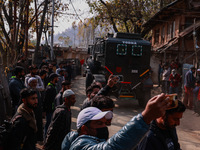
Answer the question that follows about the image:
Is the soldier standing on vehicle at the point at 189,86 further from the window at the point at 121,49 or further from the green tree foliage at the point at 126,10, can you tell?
the green tree foliage at the point at 126,10

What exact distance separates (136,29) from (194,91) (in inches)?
502

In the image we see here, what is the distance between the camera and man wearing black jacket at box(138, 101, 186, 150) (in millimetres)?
2270

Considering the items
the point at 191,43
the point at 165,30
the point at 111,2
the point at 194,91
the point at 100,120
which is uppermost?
the point at 111,2

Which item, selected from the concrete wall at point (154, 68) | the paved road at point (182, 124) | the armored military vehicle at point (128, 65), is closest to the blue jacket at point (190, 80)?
the paved road at point (182, 124)

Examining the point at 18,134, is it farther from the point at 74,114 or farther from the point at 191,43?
the point at 191,43

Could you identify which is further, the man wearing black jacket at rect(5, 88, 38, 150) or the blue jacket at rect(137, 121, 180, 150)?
the man wearing black jacket at rect(5, 88, 38, 150)

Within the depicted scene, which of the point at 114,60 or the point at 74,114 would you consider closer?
the point at 74,114

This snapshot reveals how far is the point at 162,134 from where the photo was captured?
238 centimetres

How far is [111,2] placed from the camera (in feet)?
69.7

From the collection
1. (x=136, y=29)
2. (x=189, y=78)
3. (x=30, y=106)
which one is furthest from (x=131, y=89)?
(x=136, y=29)

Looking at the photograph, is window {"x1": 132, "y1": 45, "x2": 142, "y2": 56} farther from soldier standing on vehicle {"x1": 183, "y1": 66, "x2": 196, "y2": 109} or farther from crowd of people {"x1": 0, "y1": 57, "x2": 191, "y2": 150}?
crowd of people {"x1": 0, "y1": 57, "x2": 191, "y2": 150}

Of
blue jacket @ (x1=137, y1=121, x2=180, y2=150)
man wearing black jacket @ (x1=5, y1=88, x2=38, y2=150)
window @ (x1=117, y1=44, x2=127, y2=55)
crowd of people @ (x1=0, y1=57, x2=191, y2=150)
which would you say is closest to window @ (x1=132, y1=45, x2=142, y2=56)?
window @ (x1=117, y1=44, x2=127, y2=55)

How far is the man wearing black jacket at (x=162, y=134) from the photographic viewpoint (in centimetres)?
227

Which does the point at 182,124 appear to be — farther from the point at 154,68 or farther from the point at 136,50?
the point at 154,68
